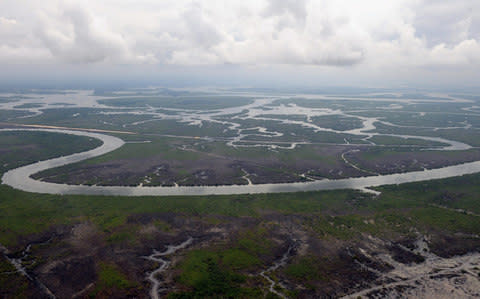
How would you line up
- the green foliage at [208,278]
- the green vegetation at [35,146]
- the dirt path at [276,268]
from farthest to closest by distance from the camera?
the green vegetation at [35,146]
the dirt path at [276,268]
the green foliage at [208,278]

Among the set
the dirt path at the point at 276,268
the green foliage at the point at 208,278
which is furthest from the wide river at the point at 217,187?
the green foliage at the point at 208,278

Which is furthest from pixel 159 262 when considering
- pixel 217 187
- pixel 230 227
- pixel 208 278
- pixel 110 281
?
pixel 217 187

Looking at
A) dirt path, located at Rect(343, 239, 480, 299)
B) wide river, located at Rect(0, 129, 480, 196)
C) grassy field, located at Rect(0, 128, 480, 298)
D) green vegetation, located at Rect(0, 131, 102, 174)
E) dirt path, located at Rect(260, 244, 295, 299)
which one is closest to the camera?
dirt path, located at Rect(343, 239, 480, 299)

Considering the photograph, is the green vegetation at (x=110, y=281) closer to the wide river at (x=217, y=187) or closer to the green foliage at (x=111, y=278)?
the green foliage at (x=111, y=278)

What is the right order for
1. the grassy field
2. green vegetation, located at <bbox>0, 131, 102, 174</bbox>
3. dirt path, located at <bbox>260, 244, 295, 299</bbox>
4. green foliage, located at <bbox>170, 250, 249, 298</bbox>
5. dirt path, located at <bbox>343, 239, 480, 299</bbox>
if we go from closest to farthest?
1. green foliage, located at <bbox>170, 250, 249, 298</bbox>
2. dirt path, located at <bbox>343, 239, 480, 299</bbox>
3. dirt path, located at <bbox>260, 244, 295, 299</bbox>
4. the grassy field
5. green vegetation, located at <bbox>0, 131, 102, 174</bbox>

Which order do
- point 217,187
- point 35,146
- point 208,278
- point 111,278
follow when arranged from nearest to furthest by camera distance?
point 111,278 < point 208,278 < point 217,187 < point 35,146

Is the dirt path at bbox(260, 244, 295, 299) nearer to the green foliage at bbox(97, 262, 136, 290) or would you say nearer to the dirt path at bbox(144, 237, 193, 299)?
the dirt path at bbox(144, 237, 193, 299)

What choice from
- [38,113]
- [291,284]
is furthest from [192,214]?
[38,113]

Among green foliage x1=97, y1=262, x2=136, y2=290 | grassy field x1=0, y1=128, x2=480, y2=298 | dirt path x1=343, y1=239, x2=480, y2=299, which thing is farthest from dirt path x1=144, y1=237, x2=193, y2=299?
dirt path x1=343, y1=239, x2=480, y2=299

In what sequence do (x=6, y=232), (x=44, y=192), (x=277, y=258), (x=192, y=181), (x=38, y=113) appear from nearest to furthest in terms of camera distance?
(x=277, y=258)
(x=6, y=232)
(x=44, y=192)
(x=192, y=181)
(x=38, y=113)

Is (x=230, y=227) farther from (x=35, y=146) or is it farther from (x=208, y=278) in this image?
(x=35, y=146)

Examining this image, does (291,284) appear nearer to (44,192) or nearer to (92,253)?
(92,253)
